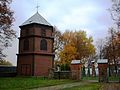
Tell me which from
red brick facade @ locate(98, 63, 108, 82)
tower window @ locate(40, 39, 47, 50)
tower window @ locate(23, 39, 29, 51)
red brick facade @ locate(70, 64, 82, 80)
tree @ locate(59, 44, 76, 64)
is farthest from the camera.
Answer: tree @ locate(59, 44, 76, 64)

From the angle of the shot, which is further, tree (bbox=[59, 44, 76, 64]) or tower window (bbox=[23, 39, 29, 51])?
tree (bbox=[59, 44, 76, 64])

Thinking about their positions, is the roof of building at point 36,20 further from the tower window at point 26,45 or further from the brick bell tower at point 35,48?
the tower window at point 26,45

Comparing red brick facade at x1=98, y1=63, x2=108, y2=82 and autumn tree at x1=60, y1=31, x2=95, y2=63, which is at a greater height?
autumn tree at x1=60, y1=31, x2=95, y2=63

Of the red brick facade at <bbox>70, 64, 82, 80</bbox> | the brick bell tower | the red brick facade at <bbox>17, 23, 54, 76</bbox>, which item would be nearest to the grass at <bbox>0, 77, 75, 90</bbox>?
the red brick facade at <bbox>70, 64, 82, 80</bbox>

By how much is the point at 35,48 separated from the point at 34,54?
42.2 inches

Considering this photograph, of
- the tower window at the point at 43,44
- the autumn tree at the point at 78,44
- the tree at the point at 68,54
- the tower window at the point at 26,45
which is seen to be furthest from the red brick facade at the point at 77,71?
the autumn tree at the point at 78,44

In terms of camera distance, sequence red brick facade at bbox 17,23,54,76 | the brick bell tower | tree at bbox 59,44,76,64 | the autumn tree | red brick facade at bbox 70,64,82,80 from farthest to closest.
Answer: the autumn tree < tree at bbox 59,44,76,64 < the brick bell tower < red brick facade at bbox 17,23,54,76 < red brick facade at bbox 70,64,82,80

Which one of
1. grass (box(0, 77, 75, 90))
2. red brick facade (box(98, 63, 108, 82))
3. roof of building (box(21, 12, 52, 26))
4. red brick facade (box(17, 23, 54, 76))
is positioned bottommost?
grass (box(0, 77, 75, 90))

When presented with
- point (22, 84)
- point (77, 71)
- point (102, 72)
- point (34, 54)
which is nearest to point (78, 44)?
point (34, 54)

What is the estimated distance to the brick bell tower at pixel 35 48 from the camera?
130 ft

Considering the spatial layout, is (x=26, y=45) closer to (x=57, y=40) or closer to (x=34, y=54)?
(x=34, y=54)

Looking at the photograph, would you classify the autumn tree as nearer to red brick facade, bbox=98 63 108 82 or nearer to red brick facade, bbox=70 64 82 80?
red brick facade, bbox=70 64 82 80

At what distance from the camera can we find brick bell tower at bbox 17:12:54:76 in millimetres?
39728

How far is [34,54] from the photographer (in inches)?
1555
